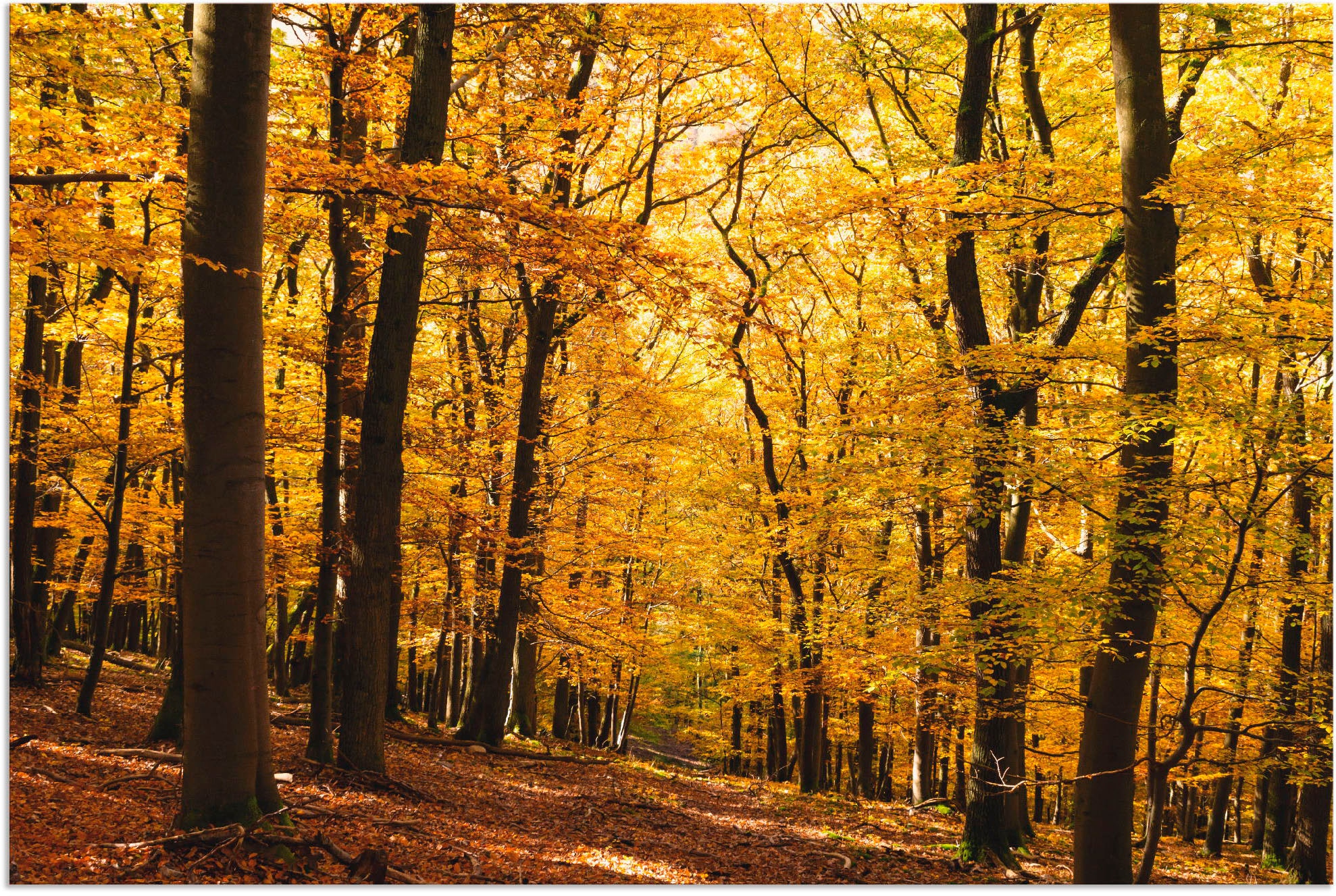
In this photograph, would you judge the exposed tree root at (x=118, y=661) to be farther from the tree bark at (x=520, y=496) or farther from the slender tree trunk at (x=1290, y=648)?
the slender tree trunk at (x=1290, y=648)

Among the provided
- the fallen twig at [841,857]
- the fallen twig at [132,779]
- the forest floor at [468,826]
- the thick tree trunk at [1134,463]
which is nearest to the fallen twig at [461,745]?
the forest floor at [468,826]

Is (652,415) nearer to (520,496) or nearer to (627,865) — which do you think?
(520,496)

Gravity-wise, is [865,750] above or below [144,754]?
below

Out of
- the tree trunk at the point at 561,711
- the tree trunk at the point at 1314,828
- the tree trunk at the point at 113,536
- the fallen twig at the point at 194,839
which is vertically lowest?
the tree trunk at the point at 561,711

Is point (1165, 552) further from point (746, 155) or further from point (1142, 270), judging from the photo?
point (746, 155)

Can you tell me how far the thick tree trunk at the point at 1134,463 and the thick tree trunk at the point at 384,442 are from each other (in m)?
5.98

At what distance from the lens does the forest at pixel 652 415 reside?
5410 mm

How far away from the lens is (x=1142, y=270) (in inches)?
274

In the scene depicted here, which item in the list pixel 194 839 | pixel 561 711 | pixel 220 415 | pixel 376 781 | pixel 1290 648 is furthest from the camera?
pixel 561 711

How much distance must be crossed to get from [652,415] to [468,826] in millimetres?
9408

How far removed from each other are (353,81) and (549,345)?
5.00 meters

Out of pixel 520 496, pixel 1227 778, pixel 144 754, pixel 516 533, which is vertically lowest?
pixel 1227 778

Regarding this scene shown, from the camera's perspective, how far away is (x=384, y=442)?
7.55 metres

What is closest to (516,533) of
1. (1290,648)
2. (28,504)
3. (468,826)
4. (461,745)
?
(461,745)
